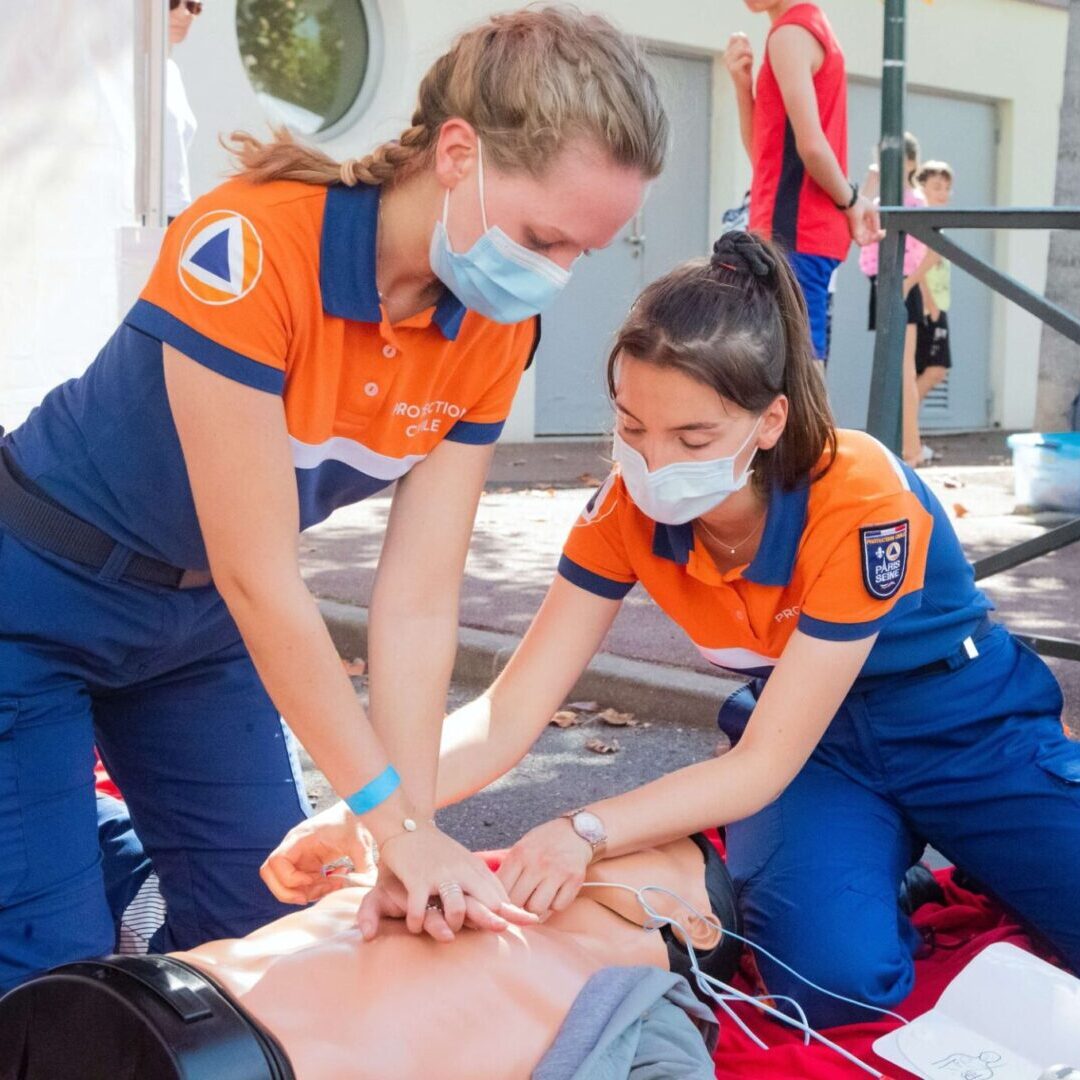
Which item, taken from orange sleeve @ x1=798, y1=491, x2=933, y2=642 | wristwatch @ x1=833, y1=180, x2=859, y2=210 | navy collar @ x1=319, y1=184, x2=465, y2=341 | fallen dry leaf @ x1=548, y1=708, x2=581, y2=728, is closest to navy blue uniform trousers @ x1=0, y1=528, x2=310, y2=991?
navy collar @ x1=319, y1=184, x2=465, y2=341

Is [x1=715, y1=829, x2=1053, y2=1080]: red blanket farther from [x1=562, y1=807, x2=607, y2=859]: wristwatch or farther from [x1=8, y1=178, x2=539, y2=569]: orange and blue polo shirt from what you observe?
[x1=8, y1=178, x2=539, y2=569]: orange and blue polo shirt

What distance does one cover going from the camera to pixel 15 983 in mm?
2133

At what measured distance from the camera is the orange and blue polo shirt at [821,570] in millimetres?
2475

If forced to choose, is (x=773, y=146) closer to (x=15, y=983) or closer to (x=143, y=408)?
(x=143, y=408)

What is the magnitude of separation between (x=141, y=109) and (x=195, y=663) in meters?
2.40

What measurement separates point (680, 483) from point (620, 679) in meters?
2.18

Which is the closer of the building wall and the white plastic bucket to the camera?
the white plastic bucket

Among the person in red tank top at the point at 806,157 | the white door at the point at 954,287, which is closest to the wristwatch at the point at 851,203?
the person in red tank top at the point at 806,157

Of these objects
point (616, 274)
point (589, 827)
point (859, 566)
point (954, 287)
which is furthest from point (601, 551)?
point (954, 287)

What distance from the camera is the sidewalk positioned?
4551 millimetres

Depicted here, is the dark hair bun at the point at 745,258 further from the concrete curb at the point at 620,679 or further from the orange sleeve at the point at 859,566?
the concrete curb at the point at 620,679

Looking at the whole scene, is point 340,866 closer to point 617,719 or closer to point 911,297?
point 617,719

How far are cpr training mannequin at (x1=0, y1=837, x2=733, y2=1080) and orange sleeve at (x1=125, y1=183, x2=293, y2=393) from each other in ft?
2.23

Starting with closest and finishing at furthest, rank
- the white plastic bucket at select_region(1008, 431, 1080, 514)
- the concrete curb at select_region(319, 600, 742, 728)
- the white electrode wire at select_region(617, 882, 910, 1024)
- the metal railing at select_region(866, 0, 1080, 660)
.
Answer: the white electrode wire at select_region(617, 882, 910, 1024) < the metal railing at select_region(866, 0, 1080, 660) < the concrete curb at select_region(319, 600, 742, 728) < the white plastic bucket at select_region(1008, 431, 1080, 514)
